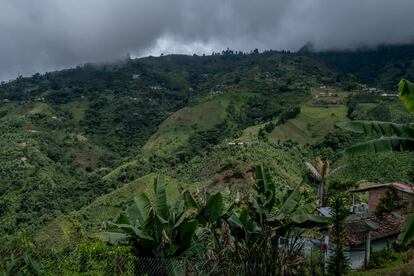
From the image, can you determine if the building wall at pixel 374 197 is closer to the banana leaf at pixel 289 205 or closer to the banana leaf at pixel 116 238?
the banana leaf at pixel 289 205

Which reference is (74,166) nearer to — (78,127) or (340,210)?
(78,127)

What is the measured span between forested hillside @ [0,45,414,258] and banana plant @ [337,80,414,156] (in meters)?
15.2

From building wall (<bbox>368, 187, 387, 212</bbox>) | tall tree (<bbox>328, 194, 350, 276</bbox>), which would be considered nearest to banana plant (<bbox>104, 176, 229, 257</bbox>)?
tall tree (<bbox>328, 194, 350, 276</bbox>)

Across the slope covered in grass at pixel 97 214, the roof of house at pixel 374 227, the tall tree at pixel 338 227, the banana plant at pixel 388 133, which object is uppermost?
the banana plant at pixel 388 133

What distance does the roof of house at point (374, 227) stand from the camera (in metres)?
17.9

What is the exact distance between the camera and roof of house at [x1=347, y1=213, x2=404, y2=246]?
17.9m

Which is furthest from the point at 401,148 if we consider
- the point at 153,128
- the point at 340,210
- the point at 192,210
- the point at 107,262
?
the point at 153,128

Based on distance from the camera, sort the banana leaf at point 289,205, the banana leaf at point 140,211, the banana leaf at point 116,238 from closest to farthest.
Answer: the banana leaf at point 116,238 → the banana leaf at point 140,211 → the banana leaf at point 289,205

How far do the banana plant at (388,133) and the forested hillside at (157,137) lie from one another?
1518cm

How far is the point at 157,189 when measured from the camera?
39.2 ft

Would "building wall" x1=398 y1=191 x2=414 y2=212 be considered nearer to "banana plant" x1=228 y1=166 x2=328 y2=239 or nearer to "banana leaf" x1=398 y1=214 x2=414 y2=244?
"banana plant" x1=228 y1=166 x2=328 y2=239

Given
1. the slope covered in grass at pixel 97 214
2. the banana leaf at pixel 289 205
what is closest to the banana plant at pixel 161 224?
the banana leaf at pixel 289 205

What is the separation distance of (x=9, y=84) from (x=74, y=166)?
9009 cm

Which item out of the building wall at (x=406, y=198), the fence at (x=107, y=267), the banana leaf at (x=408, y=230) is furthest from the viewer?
the building wall at (x=406, y=198)
